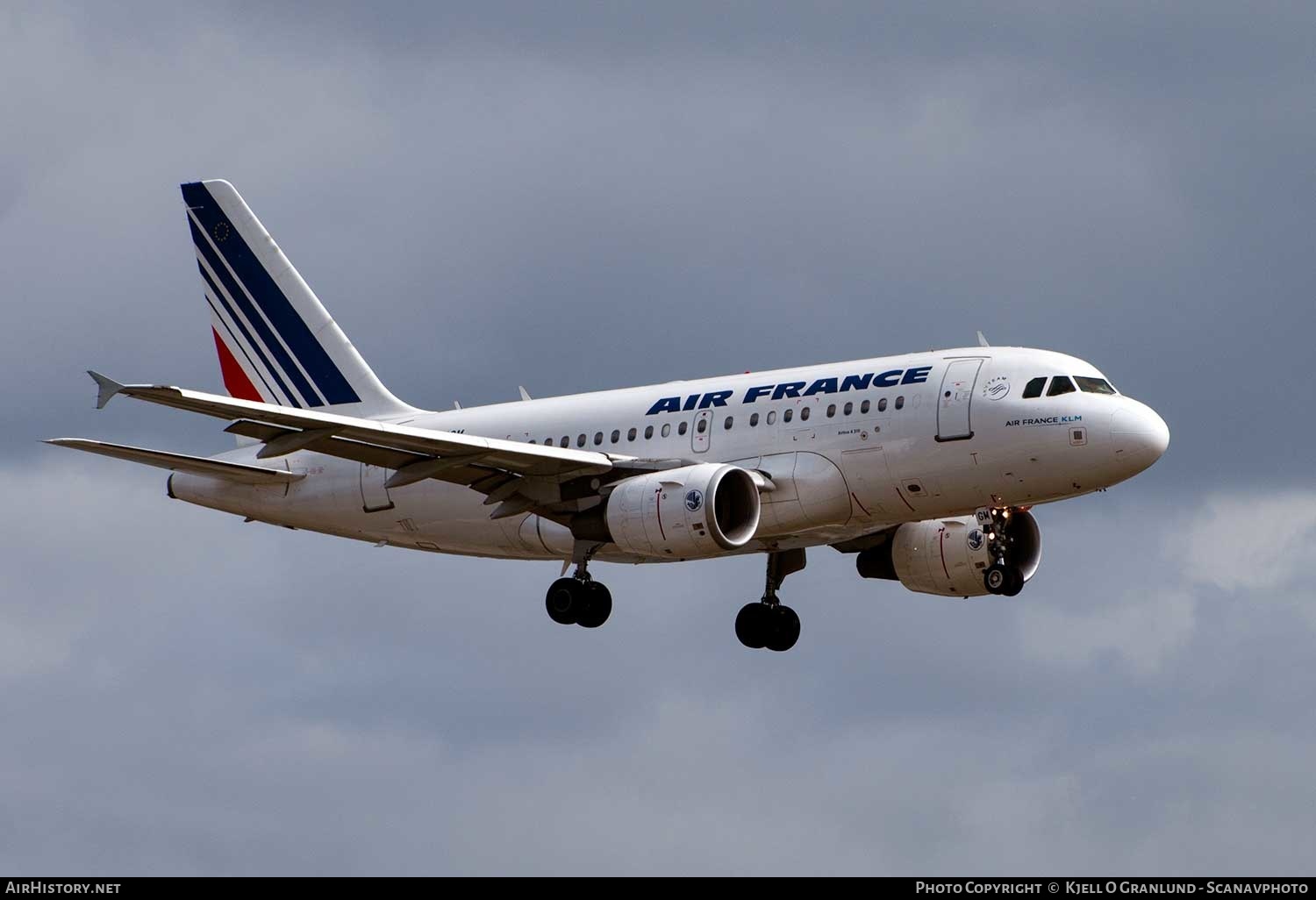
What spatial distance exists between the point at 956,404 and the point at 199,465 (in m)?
19.8

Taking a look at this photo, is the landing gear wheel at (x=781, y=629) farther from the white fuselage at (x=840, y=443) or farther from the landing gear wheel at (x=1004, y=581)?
the landing gear wheel at (x=1004, y=581)

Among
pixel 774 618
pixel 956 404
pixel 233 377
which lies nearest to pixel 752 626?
pixel 774 618

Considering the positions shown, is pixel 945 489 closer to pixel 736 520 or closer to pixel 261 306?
pixel 736 520

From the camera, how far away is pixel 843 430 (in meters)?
56.4

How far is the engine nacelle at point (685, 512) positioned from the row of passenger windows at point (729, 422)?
6.53 feet

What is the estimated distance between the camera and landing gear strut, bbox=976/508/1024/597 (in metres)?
57.3

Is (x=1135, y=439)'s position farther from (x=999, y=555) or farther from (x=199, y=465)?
(x=199, y=465)

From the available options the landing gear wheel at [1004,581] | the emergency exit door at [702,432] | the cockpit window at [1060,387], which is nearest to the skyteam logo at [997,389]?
the cockpit window at [1060,387]

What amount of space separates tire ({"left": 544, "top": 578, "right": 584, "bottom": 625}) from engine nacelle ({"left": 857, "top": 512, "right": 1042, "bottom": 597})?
30.8ft

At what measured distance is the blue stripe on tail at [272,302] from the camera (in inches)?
2682

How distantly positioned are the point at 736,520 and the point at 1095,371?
8.91 meters

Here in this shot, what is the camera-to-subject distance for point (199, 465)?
6238 cm
